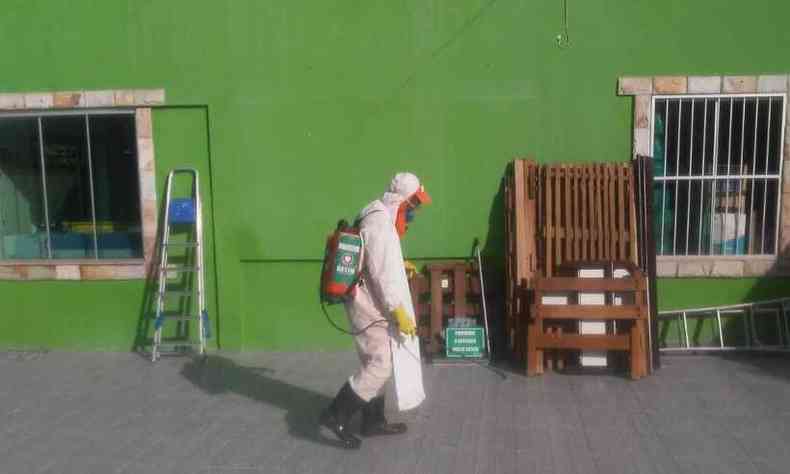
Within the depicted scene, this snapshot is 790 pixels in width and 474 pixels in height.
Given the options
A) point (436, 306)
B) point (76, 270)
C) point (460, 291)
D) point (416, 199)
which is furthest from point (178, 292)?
point (416, 199)

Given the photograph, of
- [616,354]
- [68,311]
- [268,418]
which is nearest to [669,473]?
[616,354]

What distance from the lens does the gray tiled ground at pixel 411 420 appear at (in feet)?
15.8

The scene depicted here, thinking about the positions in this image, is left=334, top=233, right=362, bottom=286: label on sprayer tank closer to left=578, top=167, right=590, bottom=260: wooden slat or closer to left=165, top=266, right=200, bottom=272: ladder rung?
left=578, top=167, right=590, bottom=260: wooden slat

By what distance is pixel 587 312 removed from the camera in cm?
618

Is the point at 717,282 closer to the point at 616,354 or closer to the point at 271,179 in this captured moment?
the point at 616,354

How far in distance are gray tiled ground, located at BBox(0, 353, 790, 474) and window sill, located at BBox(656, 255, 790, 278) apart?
74 cm

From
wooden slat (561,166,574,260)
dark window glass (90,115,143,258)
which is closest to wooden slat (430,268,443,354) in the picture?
wooden slat (561,166,574,260)

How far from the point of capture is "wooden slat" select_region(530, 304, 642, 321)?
6133 millimetres

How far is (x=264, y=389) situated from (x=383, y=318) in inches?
72.4

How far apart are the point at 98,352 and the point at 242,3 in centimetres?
360

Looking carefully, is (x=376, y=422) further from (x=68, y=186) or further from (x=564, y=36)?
(x=68, y=186)

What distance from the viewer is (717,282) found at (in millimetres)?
6910

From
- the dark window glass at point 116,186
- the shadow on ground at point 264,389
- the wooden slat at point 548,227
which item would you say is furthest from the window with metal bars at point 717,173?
the dark window glass at point 116,186

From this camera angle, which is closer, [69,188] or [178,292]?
[178,292]
